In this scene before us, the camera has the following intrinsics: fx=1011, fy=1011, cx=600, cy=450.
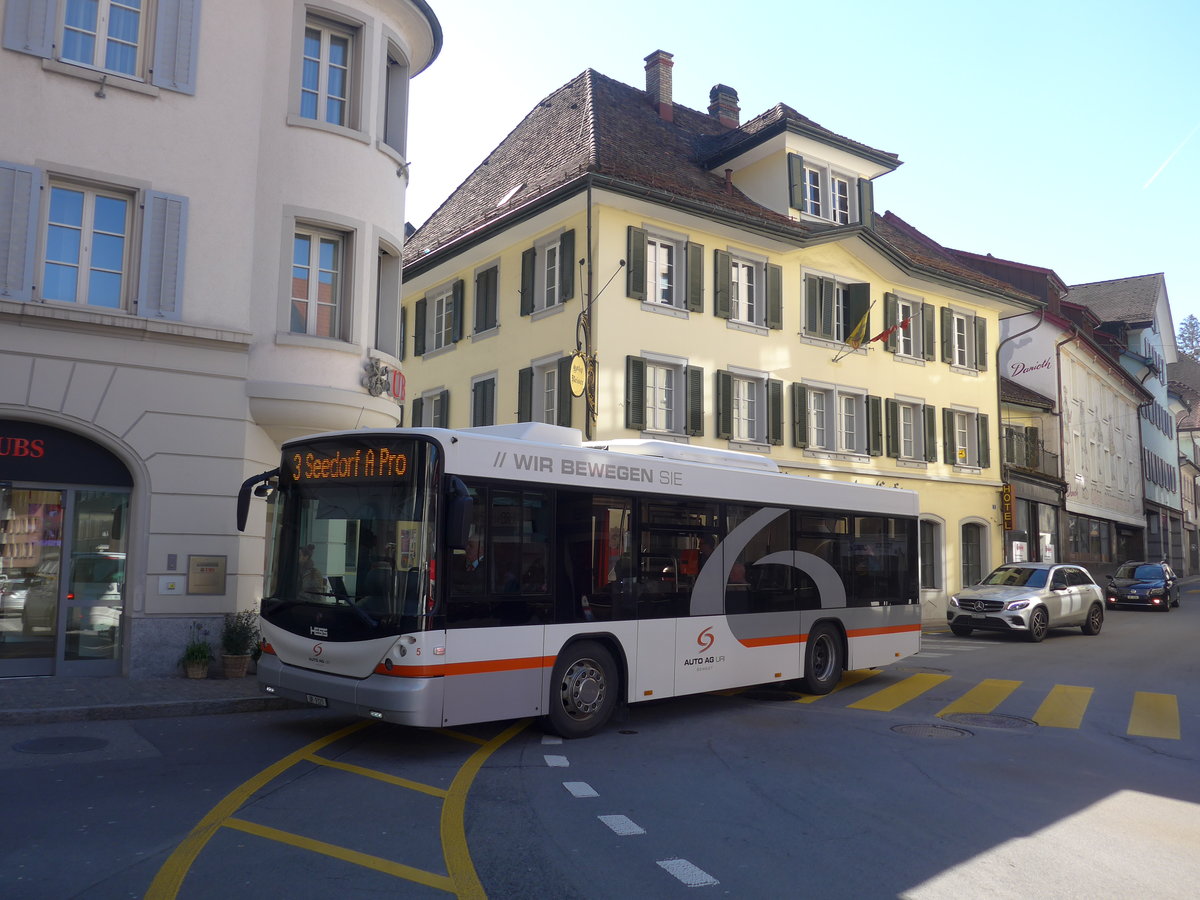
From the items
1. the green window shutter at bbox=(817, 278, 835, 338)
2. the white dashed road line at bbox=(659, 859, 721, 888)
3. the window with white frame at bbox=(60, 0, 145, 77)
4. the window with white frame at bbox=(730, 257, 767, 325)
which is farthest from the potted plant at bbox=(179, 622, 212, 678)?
the green window shutter at bbox=(817, 278, 835, 338)

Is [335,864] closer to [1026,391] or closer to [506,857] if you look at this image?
[506,857]

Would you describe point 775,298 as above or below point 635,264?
above

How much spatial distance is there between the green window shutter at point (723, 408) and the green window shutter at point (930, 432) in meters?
8.72

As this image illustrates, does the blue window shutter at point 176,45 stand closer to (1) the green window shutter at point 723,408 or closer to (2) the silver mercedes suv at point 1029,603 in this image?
(1) the green window shutter at point 723,408

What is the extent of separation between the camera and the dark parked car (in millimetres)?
32594

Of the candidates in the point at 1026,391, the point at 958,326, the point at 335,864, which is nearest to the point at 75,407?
the point at 335,864

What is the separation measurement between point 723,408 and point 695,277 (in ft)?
9.93

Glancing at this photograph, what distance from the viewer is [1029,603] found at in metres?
21.2

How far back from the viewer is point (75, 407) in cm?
1220

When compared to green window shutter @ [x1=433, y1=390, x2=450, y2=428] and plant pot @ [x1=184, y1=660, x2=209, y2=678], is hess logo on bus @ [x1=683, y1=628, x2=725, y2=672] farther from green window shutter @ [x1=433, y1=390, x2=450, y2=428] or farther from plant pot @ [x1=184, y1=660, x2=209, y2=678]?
green window shutter @ [x1=433, y1=390, x2=450, y2=428]

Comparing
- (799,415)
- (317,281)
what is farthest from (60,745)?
(799,415)

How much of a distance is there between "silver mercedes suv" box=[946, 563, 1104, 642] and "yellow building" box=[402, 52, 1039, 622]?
199 inches

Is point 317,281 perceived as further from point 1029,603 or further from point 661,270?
point 1029,603

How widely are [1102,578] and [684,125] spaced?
27.8m
